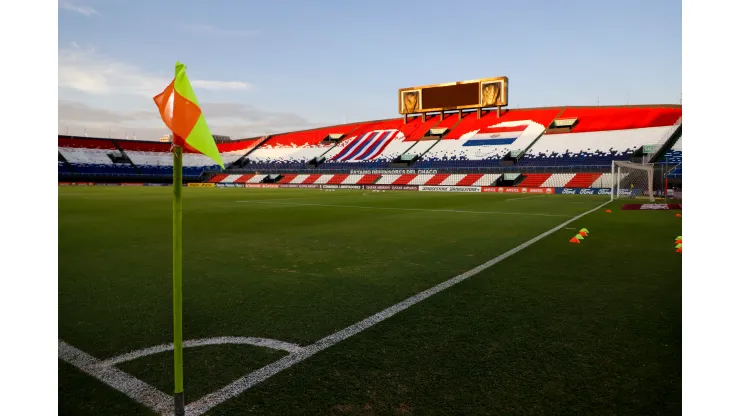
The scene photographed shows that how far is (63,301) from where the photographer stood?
4.32 m

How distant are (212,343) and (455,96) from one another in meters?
55.9

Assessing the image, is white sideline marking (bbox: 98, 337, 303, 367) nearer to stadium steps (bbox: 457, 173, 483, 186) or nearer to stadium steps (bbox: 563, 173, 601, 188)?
stadium steps (bbox: 563, 173, 601, 188)

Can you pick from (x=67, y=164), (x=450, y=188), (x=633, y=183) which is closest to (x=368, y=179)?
(x=450, y=188)

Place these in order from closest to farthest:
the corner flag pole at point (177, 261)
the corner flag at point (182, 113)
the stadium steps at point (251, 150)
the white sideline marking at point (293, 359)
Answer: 1. the corner flag at point (182, 113)
2. the corner flag pole at point (177, 261)
3. the white sideline marking at point (293, 359)
4. the stadium steps at point (251, 150)

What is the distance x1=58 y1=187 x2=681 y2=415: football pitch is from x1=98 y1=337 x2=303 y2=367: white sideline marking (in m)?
0.02

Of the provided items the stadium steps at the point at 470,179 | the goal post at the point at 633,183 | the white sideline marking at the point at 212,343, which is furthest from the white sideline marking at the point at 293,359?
the stadium steps at the point at 470,179

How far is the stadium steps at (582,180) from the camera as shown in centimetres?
3728

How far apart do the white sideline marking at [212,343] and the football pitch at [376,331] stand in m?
0.02

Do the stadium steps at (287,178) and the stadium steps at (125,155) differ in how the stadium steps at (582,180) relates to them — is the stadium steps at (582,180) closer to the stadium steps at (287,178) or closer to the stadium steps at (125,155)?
the stadium steps at (287,178)

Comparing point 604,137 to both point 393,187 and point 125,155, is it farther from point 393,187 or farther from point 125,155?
point 125,155

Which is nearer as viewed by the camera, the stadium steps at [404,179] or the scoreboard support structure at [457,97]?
the stadium steps at [404,179]

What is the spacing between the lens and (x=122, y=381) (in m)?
2.63

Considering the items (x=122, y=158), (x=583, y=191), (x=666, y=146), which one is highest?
(x=122, y=158)

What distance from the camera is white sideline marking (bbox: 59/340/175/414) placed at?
2.39m
